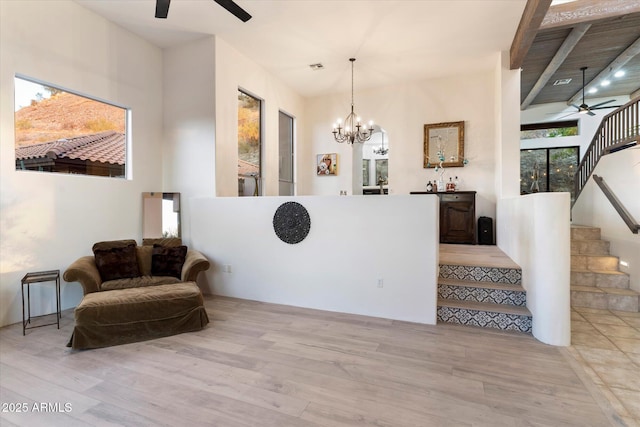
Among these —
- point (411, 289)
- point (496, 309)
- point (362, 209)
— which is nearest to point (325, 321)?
point (411, 289)

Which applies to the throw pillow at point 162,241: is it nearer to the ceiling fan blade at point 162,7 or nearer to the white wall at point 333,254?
the white wall at point 333,254

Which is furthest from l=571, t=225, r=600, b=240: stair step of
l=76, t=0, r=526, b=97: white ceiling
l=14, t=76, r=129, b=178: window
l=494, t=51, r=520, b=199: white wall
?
l=14, t=76, r=129, b=178: window

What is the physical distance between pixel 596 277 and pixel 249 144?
5.89 m

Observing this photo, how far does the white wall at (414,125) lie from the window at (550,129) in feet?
16.2

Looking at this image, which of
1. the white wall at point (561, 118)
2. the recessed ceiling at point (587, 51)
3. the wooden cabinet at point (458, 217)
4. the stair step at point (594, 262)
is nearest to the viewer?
the recessed ceiling at point (587, 51)

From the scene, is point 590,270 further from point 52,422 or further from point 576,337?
point 52,422

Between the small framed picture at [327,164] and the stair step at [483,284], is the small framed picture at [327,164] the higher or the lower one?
the higher one

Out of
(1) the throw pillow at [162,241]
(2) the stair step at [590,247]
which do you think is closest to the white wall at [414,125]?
(2) the stair step at [590,247]

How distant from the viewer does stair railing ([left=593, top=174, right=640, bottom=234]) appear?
396 cm

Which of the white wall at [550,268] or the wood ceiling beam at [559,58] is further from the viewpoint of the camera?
the wood ceiling beam at [559,58]

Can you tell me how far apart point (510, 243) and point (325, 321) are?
3.04 m

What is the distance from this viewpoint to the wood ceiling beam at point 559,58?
4.61m

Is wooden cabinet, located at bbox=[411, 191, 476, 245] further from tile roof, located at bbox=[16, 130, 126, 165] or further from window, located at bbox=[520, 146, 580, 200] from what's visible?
tile roof, located at bbox=[16, 130, 126, 165]

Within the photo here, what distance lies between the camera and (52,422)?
1.91 meters
